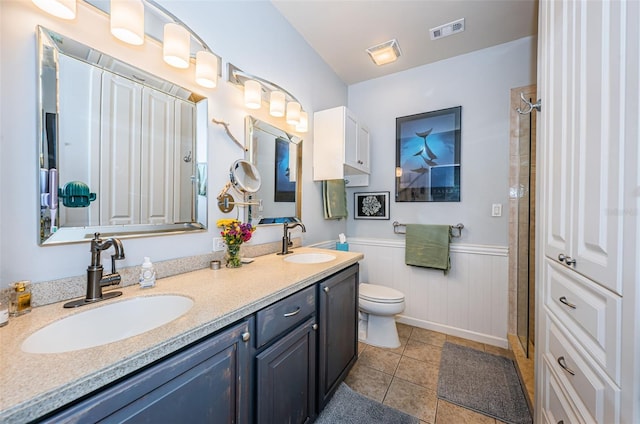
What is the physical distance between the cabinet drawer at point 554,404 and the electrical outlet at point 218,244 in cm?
163

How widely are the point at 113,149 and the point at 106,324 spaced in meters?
0.69

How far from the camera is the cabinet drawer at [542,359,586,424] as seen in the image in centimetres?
88

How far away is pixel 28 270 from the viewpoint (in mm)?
840

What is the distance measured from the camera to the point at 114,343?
625 millimetres

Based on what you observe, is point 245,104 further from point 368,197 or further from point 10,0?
point 368,197

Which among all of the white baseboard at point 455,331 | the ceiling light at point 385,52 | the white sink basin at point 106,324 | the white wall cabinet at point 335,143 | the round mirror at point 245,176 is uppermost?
the ceiling light at point 385,52

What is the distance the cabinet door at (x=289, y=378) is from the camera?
38.1 inches

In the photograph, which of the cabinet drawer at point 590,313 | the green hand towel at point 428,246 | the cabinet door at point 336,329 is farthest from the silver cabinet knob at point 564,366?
the green hand towel at point 428,246

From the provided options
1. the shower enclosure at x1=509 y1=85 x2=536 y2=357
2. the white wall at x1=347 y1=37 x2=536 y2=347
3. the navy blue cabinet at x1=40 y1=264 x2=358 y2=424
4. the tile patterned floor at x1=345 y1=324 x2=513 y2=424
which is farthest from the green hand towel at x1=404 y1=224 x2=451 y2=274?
the navy blue cabinet at x1=40 y1=264 x2=358 y2=424

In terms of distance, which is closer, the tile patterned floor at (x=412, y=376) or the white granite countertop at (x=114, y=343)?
the white granite countertop at (x=114, y=343)

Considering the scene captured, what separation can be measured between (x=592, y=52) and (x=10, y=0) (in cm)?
188

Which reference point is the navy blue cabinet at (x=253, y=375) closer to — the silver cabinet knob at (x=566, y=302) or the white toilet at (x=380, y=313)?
the white toilet at (x=380, y=313)

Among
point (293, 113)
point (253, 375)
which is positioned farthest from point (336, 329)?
point (293, 113)

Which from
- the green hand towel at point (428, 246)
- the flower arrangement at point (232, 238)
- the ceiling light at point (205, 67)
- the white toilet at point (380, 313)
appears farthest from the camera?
the green hand towel at point (428, 246)
